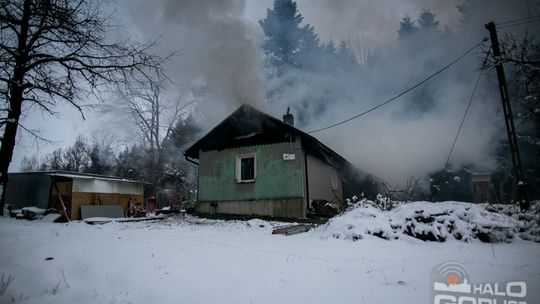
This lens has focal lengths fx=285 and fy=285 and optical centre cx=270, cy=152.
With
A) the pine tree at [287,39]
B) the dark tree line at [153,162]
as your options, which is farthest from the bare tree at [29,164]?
the pine tree at [287,39]

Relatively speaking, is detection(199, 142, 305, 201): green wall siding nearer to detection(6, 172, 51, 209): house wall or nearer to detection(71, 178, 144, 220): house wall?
detection(71, 178, 144, 220): house wall

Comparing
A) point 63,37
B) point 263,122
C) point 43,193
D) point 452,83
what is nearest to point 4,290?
point 63,37

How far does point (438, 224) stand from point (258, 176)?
729 cm

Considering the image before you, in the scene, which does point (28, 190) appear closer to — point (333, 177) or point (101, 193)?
point (101, 193)

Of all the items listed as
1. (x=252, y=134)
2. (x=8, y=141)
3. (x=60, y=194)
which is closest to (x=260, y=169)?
(x=252, y=134)

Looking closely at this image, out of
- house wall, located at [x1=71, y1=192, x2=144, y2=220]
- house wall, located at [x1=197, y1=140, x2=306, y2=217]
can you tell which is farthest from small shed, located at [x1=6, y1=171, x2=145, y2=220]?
house wall, located at [x1=197, y1=140, x2=306, y2=217]

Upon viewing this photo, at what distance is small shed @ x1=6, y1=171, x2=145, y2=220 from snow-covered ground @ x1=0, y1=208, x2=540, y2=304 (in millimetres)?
7509

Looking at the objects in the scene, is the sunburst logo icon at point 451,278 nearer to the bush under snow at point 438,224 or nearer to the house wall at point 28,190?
the bush under snow at point 438,224

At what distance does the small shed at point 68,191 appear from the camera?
41.3 ft

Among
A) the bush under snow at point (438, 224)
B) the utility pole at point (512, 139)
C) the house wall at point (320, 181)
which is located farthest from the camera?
the house wall at point (320, 181)

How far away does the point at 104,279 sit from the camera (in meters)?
3.44

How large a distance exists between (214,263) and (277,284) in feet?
4.01

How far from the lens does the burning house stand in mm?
11508

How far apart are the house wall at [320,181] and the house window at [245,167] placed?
2.44 m
